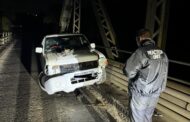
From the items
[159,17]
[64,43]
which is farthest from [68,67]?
[159,17]

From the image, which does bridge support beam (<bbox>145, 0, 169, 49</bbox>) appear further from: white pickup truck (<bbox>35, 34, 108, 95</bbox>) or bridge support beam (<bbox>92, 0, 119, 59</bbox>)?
bridge support beam (<bbox>92, 0, 119, 59</bbox>)

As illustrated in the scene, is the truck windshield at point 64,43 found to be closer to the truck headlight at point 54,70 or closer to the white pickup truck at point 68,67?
the white pickup truck at point 68,67

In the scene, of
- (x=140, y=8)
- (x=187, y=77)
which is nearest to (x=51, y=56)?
(x=187, y=77)

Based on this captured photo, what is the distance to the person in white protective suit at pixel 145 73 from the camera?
3.70 m

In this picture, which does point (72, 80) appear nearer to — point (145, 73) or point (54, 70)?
point (54, 70)

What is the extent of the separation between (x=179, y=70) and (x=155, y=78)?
12739 mm

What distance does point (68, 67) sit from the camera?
23.1 ft

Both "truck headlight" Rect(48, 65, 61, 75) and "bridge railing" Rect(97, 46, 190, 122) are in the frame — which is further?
"truck headlight" Rect(48, 65, 61, 75)

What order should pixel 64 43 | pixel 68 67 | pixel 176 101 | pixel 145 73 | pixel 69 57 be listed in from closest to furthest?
1. pixel 145 73
2. pixel 176 101
3. pixel 68 67
4. pixel 69 57
5. pixel 64 43

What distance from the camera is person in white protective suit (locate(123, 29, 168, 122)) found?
370cm

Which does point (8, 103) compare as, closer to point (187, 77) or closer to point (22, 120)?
point (22, 120)

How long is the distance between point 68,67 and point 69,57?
1.11ft

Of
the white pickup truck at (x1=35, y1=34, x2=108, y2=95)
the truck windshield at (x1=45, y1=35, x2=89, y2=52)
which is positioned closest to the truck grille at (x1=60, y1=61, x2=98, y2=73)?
the white pickup truck at (x1=35, y1=34, x2=108, y2=95)

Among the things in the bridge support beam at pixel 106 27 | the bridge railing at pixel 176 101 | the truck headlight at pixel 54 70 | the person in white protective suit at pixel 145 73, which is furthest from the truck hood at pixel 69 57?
the person in white protective suit at pixel 145 73
